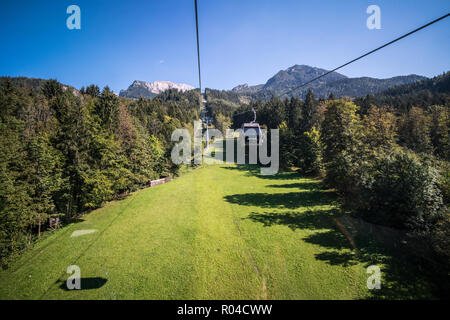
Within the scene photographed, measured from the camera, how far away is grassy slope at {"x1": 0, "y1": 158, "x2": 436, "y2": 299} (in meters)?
7.34

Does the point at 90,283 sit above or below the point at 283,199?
below

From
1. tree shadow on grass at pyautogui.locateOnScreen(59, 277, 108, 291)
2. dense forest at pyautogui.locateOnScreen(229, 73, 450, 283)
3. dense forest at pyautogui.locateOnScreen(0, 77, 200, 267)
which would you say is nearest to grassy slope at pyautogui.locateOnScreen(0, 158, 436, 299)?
tree shadow on grass at pyautogui.locateOnScreen(59, 277, 108, 291)

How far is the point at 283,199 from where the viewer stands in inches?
664

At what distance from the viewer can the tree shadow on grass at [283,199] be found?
614 inches

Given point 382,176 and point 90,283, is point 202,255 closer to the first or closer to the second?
point 90,283

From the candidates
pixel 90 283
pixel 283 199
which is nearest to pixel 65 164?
pixel 90 283

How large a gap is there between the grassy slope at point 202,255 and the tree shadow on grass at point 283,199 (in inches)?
3.8

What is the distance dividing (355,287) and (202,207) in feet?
37.8

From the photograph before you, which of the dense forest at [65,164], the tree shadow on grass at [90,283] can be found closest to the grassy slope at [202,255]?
the tree shadow on grass at [90,283]

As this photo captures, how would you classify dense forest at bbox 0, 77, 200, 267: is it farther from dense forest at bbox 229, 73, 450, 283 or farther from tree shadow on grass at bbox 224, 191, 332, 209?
dense forest at bbox 229, 73, 450, 283

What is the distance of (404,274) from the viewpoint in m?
7.24

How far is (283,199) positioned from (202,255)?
405 inches

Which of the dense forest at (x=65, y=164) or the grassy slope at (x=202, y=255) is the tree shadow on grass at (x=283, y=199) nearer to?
the grassy slope at (x=202, y=255)
